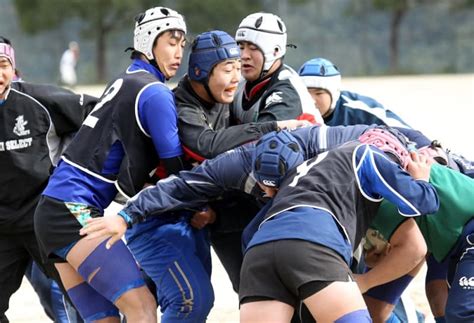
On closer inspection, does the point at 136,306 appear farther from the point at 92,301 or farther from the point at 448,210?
the point at 448,210

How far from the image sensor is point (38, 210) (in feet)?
18.7

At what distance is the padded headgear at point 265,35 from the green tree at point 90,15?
43470 mm

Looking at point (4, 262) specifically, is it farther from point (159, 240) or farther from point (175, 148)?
point (175, 148)

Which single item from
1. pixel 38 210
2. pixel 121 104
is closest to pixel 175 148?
pixel 121 104

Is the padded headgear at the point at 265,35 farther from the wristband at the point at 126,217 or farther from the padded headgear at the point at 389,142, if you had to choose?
the wristband at the point at 126,217

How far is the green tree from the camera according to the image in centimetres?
4984

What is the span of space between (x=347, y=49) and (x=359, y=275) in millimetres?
44690

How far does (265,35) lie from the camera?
6355mm

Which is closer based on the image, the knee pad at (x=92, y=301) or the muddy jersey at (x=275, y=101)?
the knee pad at (x=92, y=301)

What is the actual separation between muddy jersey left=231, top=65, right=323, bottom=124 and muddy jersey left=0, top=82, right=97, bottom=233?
47.7 inches

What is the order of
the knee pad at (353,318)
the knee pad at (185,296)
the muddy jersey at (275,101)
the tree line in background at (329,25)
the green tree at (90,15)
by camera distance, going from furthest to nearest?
1. the green tree at (90,15)
2. the tree line in background at (329,25)
3. the muddy jersey at (275,101)
4. the knee pad at (185,296)
5. the knee pad at (353,318)

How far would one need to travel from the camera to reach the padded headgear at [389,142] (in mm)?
4977

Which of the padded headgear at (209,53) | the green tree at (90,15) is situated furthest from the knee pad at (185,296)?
the green tree at (90,15)

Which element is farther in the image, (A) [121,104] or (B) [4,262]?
(B) [4,262]
